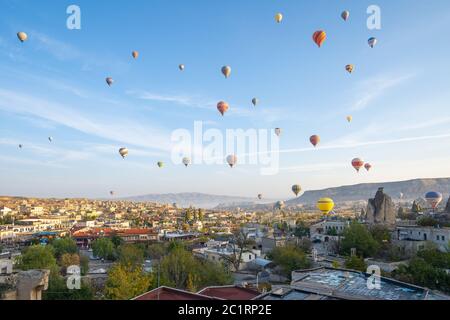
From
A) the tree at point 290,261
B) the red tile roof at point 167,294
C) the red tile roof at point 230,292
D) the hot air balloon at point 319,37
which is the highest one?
the hot air balloon at point 319,37

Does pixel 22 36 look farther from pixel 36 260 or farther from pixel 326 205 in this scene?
pixel 326 205

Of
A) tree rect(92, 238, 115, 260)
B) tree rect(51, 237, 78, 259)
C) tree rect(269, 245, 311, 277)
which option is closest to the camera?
tree rect(269, 245, 311, 277)

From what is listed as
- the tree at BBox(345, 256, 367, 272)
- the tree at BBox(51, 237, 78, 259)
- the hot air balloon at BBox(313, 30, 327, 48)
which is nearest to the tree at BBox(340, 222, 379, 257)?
the tree at BBox(345, 256, 367, 272)

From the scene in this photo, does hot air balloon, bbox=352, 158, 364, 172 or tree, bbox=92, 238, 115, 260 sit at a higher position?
hot air balloon, bbox=352, 158, 364, 172

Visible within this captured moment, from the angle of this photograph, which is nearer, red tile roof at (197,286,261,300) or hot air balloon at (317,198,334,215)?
red tile roof at (197,286,261,300)

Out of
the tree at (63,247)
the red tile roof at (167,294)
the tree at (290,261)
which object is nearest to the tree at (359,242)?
the tree at (290,261)

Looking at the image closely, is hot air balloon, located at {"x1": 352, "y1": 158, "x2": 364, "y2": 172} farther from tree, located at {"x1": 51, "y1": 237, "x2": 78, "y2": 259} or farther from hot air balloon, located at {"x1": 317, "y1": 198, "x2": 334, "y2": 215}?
tree, located at {"x1": 51, "y1": 237, "x2": 78, "y2": 259}

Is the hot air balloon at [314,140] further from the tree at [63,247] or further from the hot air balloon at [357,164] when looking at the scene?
the tree at [63,247]
